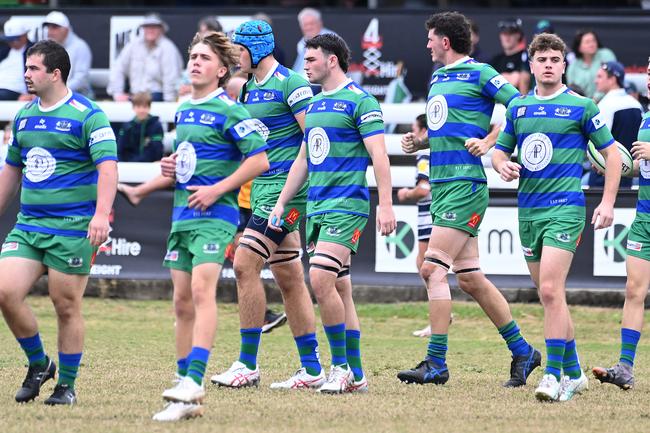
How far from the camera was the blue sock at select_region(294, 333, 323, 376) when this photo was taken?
9109 millimetres

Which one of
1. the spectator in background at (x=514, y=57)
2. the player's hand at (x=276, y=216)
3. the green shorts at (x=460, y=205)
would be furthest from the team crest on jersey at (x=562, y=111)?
the spectator in background at (x=514, y=57)

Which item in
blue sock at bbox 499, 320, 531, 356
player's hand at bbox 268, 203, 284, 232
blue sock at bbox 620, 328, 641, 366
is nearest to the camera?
player's hand at bbox 268, 203, 284, 232

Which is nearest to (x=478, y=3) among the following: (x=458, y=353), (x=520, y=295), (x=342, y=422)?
(x=520, y=295)

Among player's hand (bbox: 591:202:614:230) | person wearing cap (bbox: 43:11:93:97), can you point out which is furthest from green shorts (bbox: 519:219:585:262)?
person wearing cap (bbox: 43:11:93:97)

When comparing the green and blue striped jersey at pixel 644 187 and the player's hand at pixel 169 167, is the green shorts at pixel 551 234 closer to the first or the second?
the green and blue striped jersey at pixel 644 187

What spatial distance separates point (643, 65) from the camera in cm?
1598

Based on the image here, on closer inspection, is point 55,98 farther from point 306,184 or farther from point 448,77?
point 448,77

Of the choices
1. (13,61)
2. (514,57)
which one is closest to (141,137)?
(13,61)

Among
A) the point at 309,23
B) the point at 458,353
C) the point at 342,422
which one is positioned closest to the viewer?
the point at 342,422

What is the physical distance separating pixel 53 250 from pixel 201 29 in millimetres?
7623

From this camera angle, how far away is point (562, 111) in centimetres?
862

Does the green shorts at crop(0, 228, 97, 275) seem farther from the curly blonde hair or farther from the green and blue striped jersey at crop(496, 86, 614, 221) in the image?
the green and blue striped jersey at crop(496, 86, 614, 221)

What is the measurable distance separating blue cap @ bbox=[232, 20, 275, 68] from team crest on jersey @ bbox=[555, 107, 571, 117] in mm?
2095

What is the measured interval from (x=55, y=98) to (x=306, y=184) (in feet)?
6.69
